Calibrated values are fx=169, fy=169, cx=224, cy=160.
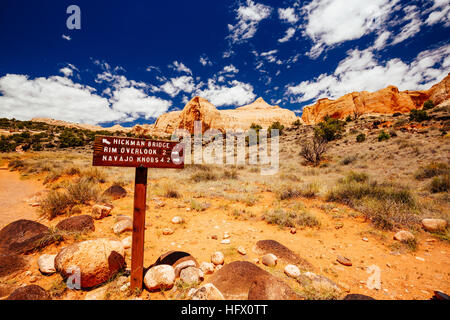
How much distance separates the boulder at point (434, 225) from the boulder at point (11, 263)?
304 inches

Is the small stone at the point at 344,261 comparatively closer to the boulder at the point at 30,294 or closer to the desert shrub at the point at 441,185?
the boulder at the point at 30,294

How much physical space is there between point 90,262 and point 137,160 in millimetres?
1535

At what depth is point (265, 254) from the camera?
3230 millimetres

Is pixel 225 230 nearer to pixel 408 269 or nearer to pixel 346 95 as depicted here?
pixel 408 269

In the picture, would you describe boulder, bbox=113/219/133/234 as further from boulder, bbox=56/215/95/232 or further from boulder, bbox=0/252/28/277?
boulder, bbox=0/252/28/277

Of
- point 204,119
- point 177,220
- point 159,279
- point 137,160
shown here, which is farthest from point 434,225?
point 204,119

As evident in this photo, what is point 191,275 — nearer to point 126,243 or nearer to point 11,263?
point 126,243

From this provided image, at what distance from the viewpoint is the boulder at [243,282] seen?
2035mm

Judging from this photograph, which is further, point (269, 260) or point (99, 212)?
point (99, 212)

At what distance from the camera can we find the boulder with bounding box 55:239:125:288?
2.28 metres

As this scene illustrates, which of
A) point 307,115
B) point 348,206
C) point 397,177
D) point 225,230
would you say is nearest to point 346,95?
point 307,115

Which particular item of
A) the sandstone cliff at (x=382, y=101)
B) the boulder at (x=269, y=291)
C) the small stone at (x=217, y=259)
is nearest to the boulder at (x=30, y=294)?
the small stone at (x=217, y=259)

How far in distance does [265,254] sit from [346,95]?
63297mm

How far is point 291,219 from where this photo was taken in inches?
178
